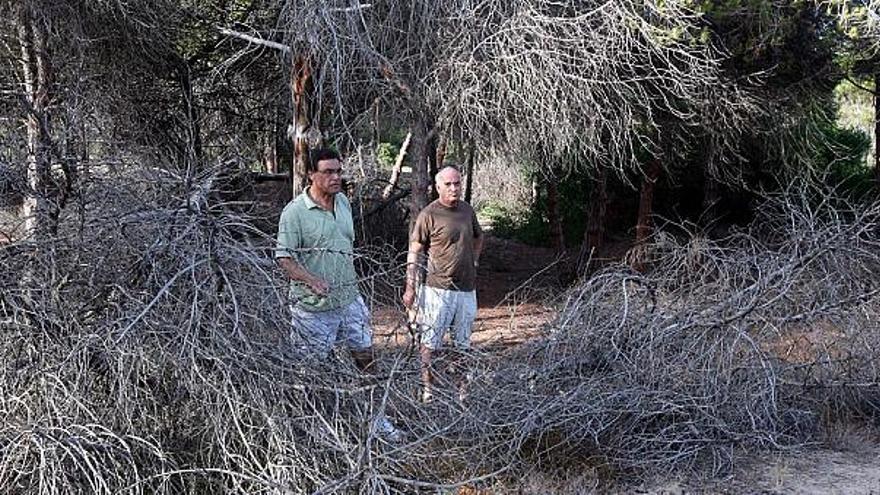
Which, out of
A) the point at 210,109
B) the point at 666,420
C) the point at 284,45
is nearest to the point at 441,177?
the point at 666,420

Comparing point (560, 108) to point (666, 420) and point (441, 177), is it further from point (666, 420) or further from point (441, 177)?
point (666, 420)

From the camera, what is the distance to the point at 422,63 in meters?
8.50

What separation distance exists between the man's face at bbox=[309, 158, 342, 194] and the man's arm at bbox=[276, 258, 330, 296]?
633mm

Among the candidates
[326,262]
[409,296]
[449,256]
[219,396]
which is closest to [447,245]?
[449,256]

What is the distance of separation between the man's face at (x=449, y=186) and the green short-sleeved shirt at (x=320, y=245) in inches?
39.0

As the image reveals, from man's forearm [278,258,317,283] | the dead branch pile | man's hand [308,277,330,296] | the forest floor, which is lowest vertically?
the forest floor

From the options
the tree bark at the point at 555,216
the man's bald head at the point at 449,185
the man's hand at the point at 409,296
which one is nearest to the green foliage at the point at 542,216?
the tree bark at the point at 555,216

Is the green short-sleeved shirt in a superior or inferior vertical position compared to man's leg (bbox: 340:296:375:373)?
superior

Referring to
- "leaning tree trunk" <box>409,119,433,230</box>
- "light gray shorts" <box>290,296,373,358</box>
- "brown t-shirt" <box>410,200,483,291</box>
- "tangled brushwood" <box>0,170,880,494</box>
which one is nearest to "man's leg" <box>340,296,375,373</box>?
"light gray shorts" <box>290,296,373,358</box>

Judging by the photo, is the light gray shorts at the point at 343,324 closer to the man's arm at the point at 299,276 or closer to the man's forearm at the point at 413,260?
the man's arm at the point at 299,276

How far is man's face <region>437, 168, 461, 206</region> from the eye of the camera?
6.22m

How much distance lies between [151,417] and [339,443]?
2.93 feet

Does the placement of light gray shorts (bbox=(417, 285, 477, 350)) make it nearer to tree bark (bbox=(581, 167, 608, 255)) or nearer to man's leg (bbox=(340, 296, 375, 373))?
man's leg (bbox=(340, 296, 375, 373))

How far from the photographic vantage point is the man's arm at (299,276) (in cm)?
487
